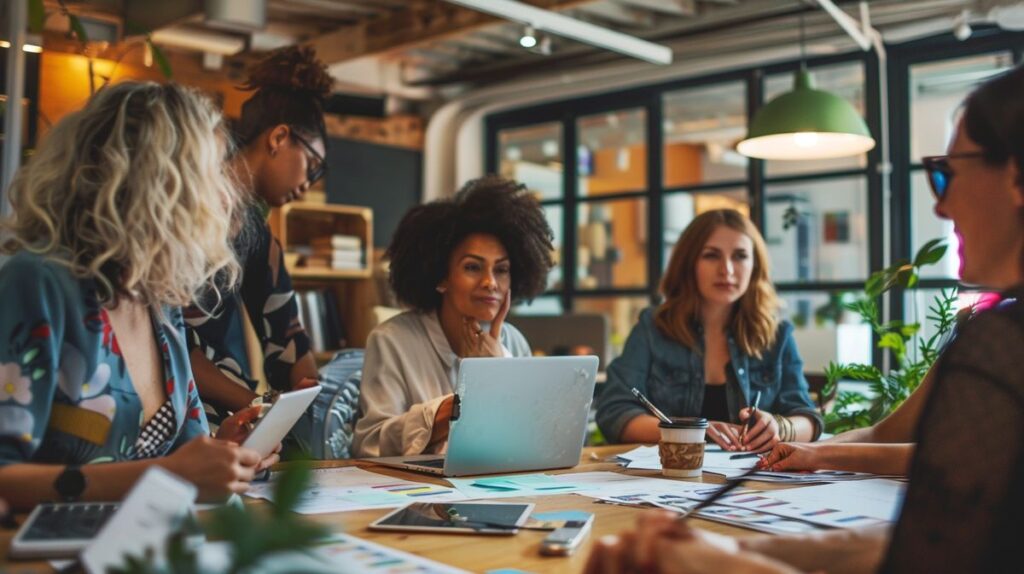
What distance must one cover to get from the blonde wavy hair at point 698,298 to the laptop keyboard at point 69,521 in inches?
84.6

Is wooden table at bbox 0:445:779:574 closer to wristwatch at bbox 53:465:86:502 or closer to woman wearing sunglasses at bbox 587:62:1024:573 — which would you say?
wristwatch at bbox 53:465:86:502

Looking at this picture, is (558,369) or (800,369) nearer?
(558,369)

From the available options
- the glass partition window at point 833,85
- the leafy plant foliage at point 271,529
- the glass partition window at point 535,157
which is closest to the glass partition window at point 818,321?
the glass partition window at point 833,85

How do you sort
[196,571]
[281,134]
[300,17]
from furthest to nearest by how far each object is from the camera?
[300,17]
[281,134]
[196,571]

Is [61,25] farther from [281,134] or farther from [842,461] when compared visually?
[842,461]

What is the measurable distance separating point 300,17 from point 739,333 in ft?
15.0

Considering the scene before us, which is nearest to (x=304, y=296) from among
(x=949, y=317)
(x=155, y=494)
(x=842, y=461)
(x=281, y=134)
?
(x=281, y=134)

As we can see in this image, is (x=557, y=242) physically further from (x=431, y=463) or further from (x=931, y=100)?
(x=431, y=463)

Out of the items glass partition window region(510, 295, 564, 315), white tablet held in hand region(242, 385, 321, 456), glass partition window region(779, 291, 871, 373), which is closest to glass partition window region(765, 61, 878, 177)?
glass partition window region(779, 291, 871, 373)

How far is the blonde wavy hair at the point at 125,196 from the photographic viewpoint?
56.8 inches

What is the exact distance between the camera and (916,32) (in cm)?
588

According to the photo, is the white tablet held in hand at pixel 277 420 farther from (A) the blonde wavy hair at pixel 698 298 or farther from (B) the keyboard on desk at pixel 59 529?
(A) the blonde wavy hair at pixel 698 298

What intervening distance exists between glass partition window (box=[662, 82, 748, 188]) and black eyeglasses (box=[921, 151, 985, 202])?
579 centimetres

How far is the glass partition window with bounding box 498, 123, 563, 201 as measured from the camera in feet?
26.4
